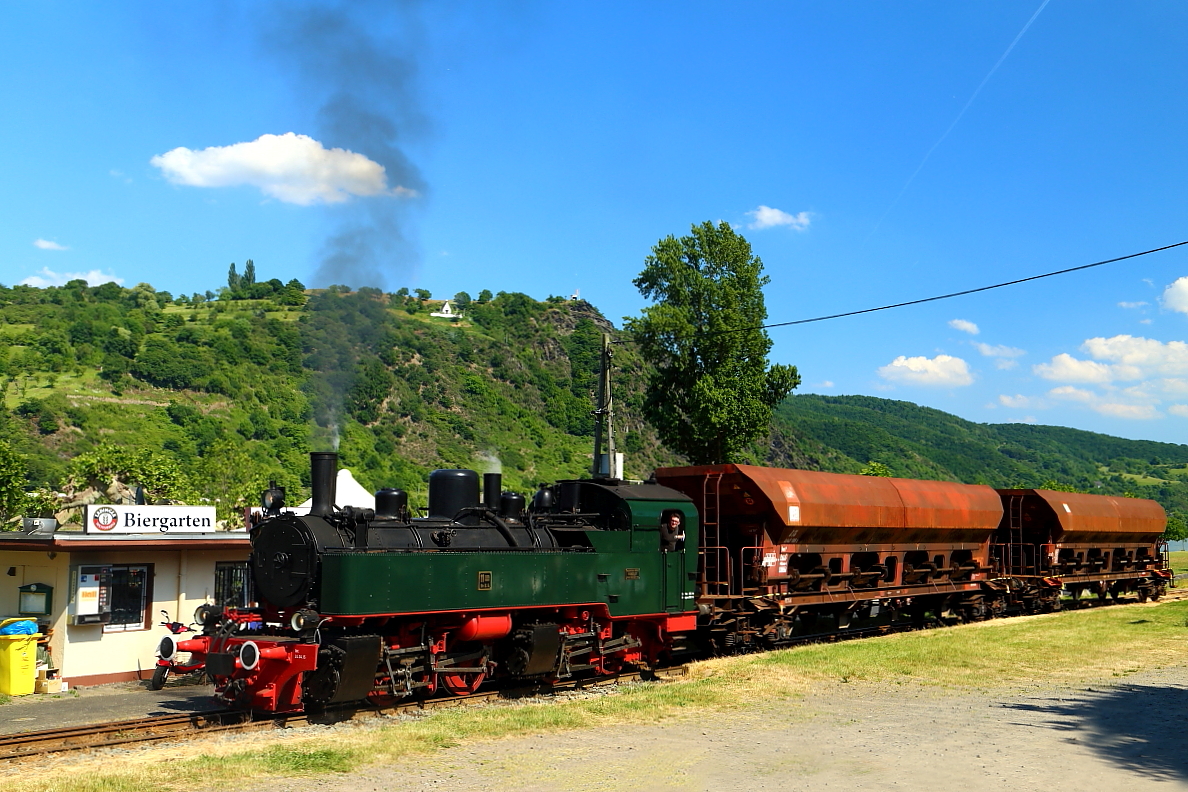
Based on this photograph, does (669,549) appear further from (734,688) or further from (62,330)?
(62,330)

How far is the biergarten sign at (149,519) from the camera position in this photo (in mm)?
15312

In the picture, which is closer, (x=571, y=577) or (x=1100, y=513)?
(x=571, y=577)

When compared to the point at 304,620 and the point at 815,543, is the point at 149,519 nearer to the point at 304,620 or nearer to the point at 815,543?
the point at 304,620

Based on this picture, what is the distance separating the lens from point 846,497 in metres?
20.0

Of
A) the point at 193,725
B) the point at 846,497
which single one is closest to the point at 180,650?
the point at 193,725

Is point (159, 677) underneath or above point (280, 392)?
underneath

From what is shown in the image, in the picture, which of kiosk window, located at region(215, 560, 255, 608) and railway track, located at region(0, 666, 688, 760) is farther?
kiosk window, located at region(215, 560, 255, 608)

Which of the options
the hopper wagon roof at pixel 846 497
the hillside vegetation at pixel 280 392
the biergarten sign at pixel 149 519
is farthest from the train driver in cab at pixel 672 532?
the hillside vegetation at pixel 280 392

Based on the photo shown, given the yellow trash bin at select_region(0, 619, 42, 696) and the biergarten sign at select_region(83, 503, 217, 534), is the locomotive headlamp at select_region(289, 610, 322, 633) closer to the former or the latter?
the biergarten sign at select_region(83, 503, 217, 534)

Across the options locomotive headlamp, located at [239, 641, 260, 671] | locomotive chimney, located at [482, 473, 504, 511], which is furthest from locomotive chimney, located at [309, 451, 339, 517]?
locomotive chimney, located at [482, 473, 504, 511]

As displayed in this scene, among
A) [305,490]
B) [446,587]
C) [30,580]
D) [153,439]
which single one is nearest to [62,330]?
[153,439]

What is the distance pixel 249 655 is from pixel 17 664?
5.51 m

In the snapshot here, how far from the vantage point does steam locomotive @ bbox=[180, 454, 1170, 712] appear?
12188 mm

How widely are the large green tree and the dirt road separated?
2130 centimetres
